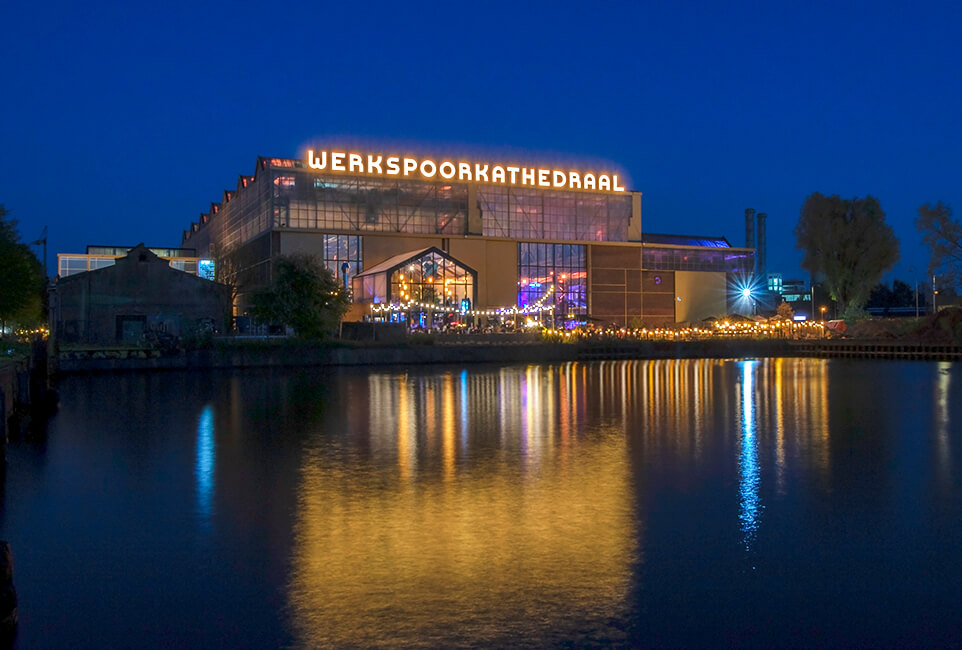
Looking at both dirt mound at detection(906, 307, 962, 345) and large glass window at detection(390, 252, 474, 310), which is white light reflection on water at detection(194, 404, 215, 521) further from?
dirt mound at detection(906, 307, 962, 345)

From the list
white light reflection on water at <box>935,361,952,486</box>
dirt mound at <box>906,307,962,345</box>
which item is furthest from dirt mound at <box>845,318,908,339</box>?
white light reflection on water at <box>935,361,952,486</box>

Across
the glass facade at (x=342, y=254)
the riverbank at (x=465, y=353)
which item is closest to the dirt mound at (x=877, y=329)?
the riverbank at (x=465, y=353)

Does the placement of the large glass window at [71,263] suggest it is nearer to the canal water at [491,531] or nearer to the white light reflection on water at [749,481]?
the canal water at [491,531]

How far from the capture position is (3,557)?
20.2 ft

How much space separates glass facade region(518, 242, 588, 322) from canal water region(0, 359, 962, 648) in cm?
5288

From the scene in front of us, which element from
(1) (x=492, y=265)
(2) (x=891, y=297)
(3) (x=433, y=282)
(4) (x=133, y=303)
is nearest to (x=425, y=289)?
(3) (x=433, y=282)

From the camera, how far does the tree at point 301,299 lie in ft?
158

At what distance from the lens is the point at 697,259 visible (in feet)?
254

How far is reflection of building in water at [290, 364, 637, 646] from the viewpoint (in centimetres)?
628

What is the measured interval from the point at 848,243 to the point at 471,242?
3403 centimetres

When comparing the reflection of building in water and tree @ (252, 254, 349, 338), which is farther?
tree @ (252, 254, 349, 338)

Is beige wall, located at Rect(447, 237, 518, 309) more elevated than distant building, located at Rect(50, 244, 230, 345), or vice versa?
beige wall, located at Rect(447, 237, 518, 309)

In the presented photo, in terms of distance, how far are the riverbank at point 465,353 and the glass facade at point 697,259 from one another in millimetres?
17798

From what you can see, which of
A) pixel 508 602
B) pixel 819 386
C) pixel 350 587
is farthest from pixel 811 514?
pixel 819 386
